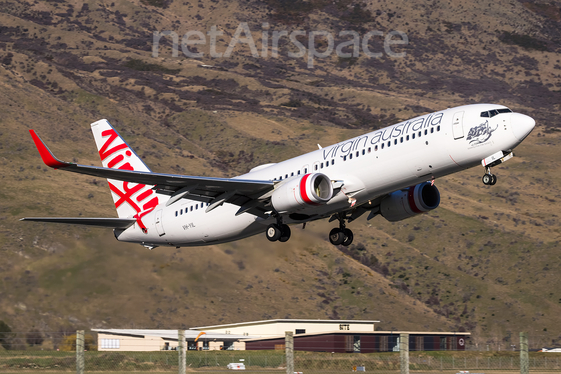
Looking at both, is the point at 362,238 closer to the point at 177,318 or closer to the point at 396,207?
the point at 177,318

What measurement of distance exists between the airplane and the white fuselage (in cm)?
5

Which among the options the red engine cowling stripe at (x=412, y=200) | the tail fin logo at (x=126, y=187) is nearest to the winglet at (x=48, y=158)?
the tail fin logo at (x=126, y=187)

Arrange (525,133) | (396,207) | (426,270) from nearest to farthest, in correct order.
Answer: (525,133)
(396,207)
(426,270)

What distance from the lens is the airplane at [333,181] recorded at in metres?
36.2

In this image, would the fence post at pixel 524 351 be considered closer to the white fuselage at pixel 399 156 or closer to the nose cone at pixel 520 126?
the white fuselage at pixel 399 156

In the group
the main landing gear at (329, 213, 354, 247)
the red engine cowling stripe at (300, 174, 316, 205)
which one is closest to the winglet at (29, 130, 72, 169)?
the red engine cowling stripe at (300, 174, 316, 205)

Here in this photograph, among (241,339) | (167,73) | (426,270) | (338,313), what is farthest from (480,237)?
(167,73)

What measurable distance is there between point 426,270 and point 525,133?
70.9 metres

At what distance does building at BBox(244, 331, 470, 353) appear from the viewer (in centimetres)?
7444

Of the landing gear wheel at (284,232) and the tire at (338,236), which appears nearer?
the landing gear wheel at (284,232)

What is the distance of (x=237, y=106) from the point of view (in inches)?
7013

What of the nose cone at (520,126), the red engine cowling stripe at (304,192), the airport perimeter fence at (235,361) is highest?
the nose cone at (520,126)

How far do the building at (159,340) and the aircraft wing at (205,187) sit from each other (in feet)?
73.3

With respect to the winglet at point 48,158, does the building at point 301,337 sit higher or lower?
lower
